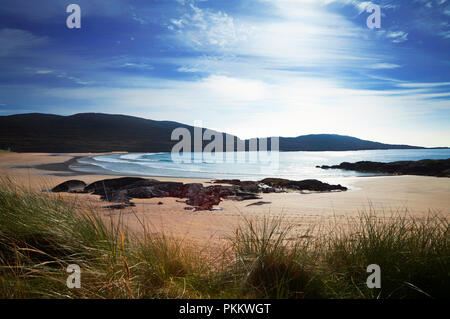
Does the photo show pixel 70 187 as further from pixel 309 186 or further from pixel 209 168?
pixel 209 168

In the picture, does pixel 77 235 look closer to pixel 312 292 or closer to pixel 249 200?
pixel 312 292

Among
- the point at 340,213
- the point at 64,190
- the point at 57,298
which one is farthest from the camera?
the point at 64,190

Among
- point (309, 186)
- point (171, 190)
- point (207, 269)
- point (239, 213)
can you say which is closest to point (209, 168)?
point (309, 186)

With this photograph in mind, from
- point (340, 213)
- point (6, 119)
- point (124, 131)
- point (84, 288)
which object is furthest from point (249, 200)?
point (6, 119)

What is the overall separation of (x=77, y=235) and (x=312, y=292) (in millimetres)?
2739

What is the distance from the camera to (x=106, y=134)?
125188mm

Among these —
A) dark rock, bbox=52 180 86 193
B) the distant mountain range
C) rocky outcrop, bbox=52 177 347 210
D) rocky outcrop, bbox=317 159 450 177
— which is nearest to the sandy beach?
rocky outcrop, bbox=52 177 347 210

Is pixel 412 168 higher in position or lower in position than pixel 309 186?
higher

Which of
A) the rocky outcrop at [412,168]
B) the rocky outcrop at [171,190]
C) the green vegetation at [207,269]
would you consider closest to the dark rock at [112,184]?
the rocky outcrop at [171,190]

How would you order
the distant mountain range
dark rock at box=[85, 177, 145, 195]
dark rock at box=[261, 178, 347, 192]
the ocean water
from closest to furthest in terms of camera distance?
dark rock at box=[85, 177, 145, 195]
dark rock at box=[261, 178, 347, 192]
the ocean water
the distant mountain range

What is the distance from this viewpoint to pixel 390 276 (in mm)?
3145

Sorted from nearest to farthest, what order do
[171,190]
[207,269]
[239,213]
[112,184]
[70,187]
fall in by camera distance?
1. [207,269]
2. [239,213]
3. [171,190]
4. [70,187]
5. [112,184]

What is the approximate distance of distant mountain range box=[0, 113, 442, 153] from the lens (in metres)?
105

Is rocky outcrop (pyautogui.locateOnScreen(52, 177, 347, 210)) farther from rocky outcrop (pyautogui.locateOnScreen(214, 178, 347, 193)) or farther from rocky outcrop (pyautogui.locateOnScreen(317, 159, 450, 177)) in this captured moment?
rocky outcrop (pyautogui.locateOnScreen(317, 159, 450, 177))
